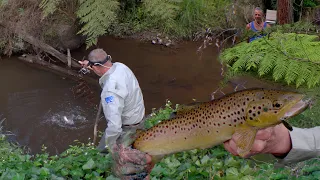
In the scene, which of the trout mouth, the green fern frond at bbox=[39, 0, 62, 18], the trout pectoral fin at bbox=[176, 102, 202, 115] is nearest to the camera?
the trout mouth

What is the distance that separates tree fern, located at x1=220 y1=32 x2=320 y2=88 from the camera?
4988mm

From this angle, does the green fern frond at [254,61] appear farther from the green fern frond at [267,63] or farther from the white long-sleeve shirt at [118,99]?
the white long-sleeve shirt at [118,99]

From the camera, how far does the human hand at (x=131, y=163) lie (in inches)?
104

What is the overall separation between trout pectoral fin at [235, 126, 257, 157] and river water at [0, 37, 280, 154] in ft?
14.7

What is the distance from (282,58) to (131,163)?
3271 millimetres

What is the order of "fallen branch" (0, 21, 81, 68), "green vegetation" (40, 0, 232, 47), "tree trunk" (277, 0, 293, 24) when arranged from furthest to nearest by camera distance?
"green vegetation" (40, 0, 232, 47) < "fallen branch" (0, 21, 81, 68) < "tree trunk" (277, 0, 293, 24)

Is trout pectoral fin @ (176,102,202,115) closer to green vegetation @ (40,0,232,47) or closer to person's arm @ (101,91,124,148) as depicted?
person's arm @ (101,91,124,148)

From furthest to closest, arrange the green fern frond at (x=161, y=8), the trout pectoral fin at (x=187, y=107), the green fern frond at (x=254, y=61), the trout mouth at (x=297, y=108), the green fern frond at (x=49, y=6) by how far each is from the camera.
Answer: the green fern frond at (x=161, y=8) < the green fern frond at (x=49, y=6) < the green fern frond at (x=254, y=61) < the trout pectoral fin at (x=187, y=107) < the trout mouth at (x=297, y=108)

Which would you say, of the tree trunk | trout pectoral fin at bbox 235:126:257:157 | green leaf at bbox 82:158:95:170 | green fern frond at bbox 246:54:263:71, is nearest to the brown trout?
trout pectoral fin at bbox 235:126:257:157

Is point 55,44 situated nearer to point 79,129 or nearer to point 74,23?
point 74,23

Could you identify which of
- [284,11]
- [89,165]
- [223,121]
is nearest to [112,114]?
[89,165]

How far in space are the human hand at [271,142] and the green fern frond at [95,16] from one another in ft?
25.2

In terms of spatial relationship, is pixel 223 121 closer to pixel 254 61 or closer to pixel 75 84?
pixel 254 61

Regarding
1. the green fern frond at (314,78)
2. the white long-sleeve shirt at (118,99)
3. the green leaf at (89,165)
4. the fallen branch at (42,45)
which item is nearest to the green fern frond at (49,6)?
the fallen branch at (42,45)
